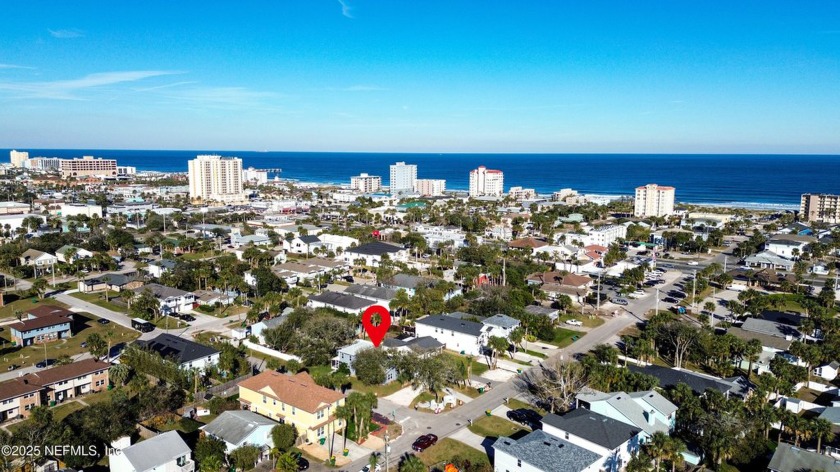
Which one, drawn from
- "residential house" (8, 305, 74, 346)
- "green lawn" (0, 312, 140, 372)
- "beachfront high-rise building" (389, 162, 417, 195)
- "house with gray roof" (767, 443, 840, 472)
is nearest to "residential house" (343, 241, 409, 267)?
"green lawn" (0, 312, 140, 372)

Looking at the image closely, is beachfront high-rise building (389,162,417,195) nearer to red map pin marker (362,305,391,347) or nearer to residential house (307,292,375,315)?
residential house (307,292,375,315)

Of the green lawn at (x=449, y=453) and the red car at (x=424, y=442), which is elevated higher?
the red car at (x=424, y=442)

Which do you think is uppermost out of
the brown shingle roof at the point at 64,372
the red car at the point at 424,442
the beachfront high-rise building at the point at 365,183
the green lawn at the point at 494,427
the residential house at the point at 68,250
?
the beachfront high-rise building at the point at 365,183

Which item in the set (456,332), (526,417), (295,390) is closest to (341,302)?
(456,332)

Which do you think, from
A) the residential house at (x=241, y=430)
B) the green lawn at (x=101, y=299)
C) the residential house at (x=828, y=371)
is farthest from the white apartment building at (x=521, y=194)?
the residential house at (x=241, y=430)

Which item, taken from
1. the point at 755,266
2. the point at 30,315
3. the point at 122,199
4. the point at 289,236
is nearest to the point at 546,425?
the point at 30,315

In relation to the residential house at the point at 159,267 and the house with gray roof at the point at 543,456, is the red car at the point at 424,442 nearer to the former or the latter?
the house with gray roof at the point at 543,456

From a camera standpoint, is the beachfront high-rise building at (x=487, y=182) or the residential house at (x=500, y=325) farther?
the beachfront high-rise building at (x=487, y=182)
